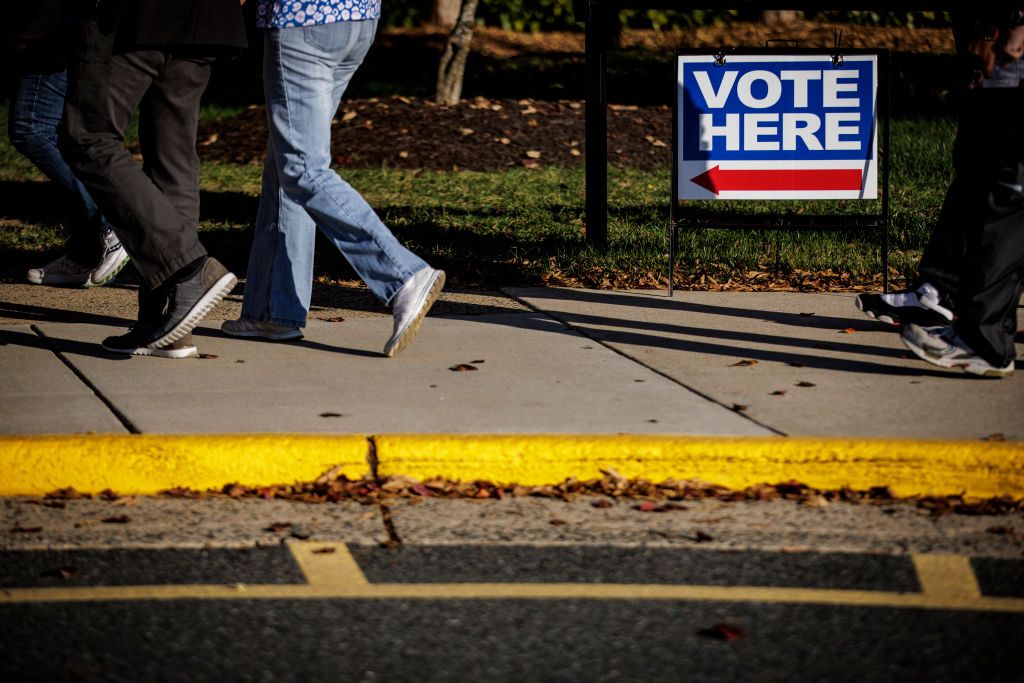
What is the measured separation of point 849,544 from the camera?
3.95m

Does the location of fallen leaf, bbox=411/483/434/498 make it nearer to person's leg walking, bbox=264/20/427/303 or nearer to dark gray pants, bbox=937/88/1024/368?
person's leg walking, bbox=264/20/427/303

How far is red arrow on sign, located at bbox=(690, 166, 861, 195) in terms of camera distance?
23.0ft

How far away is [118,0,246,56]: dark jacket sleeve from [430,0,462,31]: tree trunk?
52.3 feet

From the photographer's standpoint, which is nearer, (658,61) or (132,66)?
(132,66)

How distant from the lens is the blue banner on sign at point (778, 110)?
696 centimetres

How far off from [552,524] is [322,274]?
4.06 m

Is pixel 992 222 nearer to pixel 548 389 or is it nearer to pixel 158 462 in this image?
pixel 548 389

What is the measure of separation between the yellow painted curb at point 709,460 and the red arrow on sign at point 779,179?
2.76 metres

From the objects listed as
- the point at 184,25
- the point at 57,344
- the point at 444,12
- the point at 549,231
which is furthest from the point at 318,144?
the point at 444,12

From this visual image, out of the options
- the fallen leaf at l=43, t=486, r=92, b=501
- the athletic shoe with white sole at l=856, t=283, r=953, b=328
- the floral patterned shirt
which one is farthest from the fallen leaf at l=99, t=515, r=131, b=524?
the athletic shoe with white sole at l=856, t=283, r=953, b=328

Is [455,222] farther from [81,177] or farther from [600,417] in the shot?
[600,417]

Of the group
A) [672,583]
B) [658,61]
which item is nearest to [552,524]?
[672,583]

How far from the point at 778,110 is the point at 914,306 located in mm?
1530

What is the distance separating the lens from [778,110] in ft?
22.9
